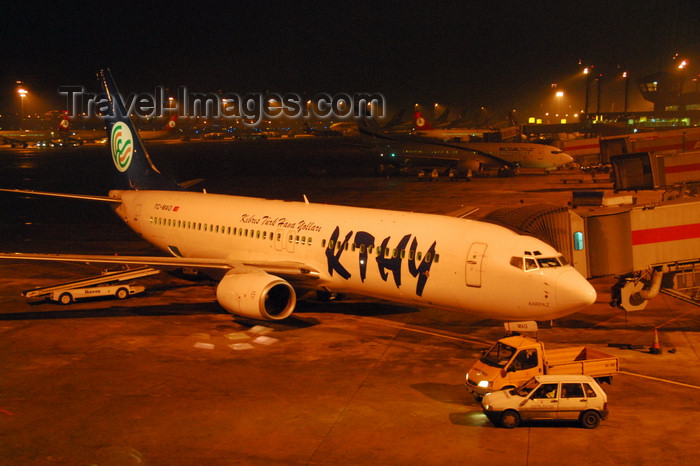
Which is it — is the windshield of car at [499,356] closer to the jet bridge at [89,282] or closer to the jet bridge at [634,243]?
the jet bridge at [634,243]

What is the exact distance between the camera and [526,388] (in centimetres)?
1700

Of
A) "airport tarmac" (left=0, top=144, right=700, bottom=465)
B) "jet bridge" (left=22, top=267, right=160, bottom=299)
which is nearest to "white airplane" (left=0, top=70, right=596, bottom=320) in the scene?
"airport tarmac" (left=0, top=144, right=700, bottom=465)

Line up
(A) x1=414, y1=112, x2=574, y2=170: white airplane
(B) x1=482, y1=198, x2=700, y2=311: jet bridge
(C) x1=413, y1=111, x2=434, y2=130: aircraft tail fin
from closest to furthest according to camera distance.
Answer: (B) x1=482, y1=198, x2=700, y2=311: jet bridge
(A) x1=414, y1=112, x2=574, y2=170: white airplane
(C) x1=413, y1=111, x2=434, y2=130: aircraft tail fin

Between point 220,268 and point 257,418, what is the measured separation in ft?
36.0

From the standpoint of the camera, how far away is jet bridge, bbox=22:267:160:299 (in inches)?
1152

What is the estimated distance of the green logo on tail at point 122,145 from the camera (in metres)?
37.4

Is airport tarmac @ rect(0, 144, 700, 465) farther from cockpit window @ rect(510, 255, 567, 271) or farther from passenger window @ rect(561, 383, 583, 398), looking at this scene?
cockpit window @ rect(510, 255, 567, 271)

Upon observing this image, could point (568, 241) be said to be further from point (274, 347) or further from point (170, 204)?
point (170, 204)

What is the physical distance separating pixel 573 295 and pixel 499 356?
369 cm

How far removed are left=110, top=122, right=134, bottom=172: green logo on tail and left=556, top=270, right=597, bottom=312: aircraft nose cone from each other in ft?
83.3

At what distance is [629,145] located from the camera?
44938 millimetres

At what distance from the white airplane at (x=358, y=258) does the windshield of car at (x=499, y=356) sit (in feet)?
9.48

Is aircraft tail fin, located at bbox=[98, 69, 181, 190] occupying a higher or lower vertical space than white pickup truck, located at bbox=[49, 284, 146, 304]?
higher

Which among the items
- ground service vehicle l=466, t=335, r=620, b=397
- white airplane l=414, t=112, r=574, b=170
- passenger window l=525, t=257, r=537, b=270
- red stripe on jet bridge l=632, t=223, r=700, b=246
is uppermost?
white airplane l=414, t=112, r=574, b=170
